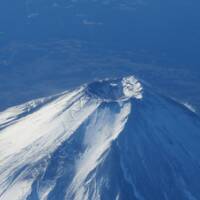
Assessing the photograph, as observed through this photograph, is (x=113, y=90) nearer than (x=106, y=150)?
No

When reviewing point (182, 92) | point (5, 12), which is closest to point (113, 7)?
point (5, 12)

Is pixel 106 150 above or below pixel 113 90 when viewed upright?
below

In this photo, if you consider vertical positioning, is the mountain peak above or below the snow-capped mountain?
above

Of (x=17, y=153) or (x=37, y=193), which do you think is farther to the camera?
(x=17, y=153)

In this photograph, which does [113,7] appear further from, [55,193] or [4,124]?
[55,193]

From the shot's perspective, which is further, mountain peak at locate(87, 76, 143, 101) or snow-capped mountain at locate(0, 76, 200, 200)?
mountain peak at locate(87, 76, 143, 101)

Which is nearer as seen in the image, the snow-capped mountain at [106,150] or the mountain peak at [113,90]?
the snow-capped mountain at [106,150]

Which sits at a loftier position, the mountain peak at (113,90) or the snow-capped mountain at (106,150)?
the mountain peak at (113,90)

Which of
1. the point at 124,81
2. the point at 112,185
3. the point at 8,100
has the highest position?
the point at 124,81
